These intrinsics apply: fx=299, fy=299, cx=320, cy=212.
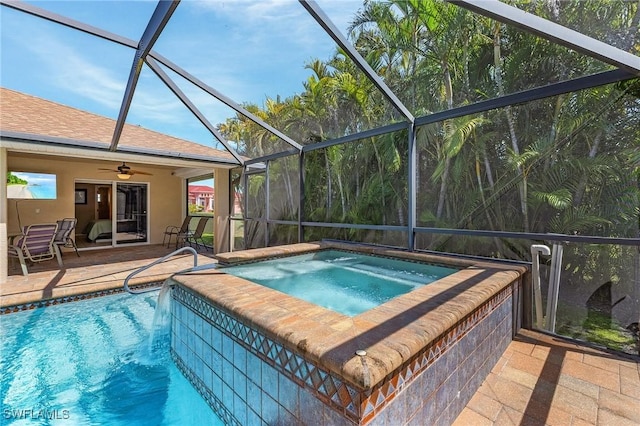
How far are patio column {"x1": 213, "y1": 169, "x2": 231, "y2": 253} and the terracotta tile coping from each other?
6.25m

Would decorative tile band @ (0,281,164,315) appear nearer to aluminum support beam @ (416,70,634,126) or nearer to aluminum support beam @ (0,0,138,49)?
aluminum support beam @ (0,0,138,49)

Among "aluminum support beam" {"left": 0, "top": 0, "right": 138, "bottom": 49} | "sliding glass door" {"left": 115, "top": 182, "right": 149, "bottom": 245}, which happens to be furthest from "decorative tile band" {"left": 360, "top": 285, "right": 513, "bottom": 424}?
"sliding glass door" {"left": 115, "top": 182, "right": 149, "bottom": 245}

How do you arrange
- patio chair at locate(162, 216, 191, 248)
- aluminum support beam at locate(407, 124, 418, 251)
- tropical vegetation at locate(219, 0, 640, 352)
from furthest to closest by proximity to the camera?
patio chair at locate(162, 216, 191, 248)
tropical vegetation at locate(219, 0, 640, 352)
aluminum support beam at locate(407, 124, 418, 251)

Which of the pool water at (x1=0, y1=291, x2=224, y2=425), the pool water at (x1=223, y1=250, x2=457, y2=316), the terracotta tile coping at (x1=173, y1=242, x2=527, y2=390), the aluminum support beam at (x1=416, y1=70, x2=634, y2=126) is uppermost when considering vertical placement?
the aluminum support beam at (x1=416, y1=70, x2=634, y2=126)

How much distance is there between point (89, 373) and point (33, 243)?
179 inches

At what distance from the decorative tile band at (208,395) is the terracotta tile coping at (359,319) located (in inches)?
29.6

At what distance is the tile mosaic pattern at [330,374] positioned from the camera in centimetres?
149

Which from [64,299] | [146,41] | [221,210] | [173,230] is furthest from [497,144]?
[173,230]

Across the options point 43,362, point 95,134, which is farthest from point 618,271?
point 95,134

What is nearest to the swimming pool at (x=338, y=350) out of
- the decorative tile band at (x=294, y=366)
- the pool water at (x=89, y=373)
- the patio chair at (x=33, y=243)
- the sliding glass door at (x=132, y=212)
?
the decorative tile band at (x=294, y=366)

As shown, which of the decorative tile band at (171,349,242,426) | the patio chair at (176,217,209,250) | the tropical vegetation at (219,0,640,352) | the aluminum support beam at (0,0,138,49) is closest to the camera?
the decorative tile band at (171,349,242,426)

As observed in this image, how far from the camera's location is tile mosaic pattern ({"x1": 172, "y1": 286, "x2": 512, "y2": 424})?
1.49 metres

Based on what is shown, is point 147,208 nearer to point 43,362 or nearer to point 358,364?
point 43,362

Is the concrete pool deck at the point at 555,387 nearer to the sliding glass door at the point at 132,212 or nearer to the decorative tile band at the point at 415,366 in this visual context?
the decorative tile band at the point at 415,366
